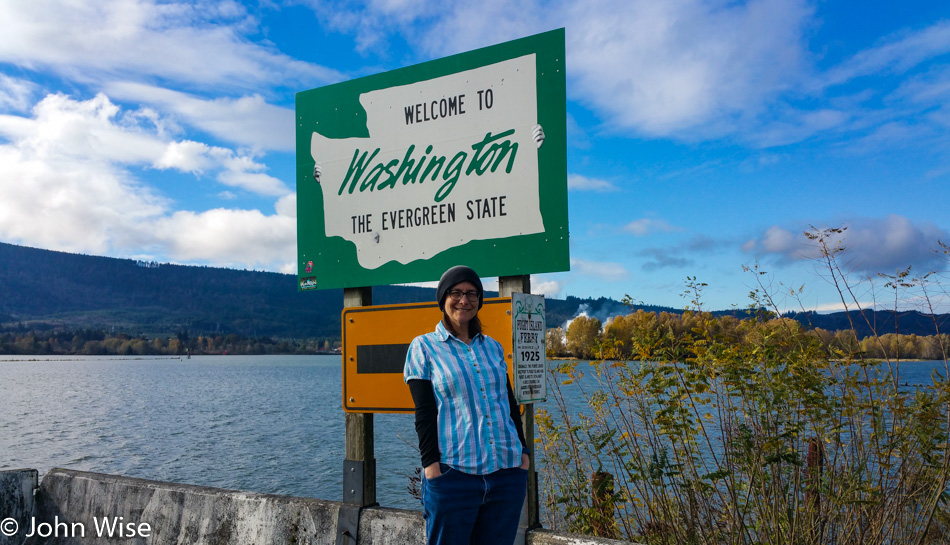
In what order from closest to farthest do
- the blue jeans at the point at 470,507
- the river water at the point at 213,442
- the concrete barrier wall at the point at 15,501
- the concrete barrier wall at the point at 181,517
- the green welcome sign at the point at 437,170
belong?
1. the blue jeans at the point at 470,507
2. the green welcome sign at the point at 437,170
3. the concrete barrier wall at the point at 181,517
4. the concrete barrier wall at the point at 15,501
5. the river water at the point at 213,442

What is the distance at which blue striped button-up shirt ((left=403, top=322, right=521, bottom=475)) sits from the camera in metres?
2.82

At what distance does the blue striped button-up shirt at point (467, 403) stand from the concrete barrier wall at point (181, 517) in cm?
124

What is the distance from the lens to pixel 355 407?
182 inches

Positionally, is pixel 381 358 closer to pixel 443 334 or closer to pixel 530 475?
pixel 530 475

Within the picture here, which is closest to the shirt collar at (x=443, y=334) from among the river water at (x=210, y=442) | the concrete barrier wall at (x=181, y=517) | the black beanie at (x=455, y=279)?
the black beanie at (x=455, y=279)

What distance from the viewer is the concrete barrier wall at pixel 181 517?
14.3ft

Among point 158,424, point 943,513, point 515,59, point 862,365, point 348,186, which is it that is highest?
point 515,59

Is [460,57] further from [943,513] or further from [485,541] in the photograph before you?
[943,513]

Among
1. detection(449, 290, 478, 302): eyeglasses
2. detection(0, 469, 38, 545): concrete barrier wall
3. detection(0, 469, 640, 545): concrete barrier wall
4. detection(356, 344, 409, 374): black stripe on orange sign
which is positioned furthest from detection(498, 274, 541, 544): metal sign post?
detection(0, 469, 38, 545): concrete barrier wall

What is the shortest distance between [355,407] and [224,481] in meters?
17.3

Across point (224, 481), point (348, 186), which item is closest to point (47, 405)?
point (224, 481)

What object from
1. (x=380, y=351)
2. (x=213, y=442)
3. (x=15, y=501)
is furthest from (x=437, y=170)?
(x=213, y=442)

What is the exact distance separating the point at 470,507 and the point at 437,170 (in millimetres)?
2417

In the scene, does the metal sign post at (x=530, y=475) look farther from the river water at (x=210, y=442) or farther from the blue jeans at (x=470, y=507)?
the river water at (x=210, y=442)
